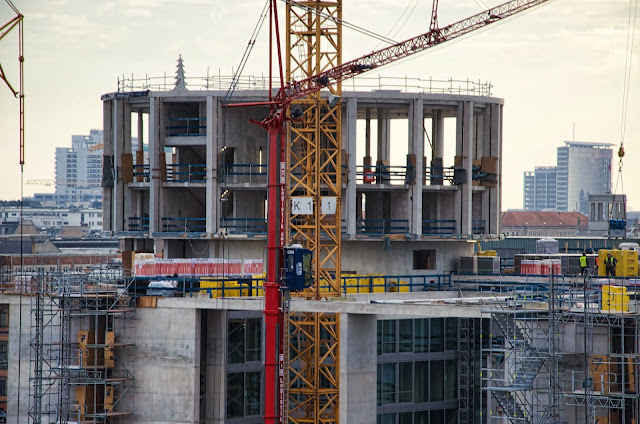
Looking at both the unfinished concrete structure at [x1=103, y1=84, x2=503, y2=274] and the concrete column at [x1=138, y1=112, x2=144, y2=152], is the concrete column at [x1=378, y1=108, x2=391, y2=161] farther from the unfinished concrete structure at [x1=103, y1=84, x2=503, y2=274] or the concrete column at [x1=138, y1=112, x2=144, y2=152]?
the concrete column at [x1=138, y1=112, x2=144, y2=152]

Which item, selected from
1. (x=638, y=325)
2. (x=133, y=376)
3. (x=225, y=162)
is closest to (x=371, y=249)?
(x=225, y=162)

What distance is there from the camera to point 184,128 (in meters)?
76.4

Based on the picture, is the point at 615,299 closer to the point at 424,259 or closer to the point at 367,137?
the point at 424,259

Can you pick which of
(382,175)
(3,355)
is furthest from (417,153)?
(3,355)

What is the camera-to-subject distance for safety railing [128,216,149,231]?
7775 centimetres

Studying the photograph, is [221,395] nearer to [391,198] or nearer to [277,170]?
[277,170]

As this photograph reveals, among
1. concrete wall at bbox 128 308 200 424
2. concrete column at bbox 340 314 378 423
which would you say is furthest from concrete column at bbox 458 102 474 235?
concrete wall at bbox 128 308 200 424

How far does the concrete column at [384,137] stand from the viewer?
3265 inches

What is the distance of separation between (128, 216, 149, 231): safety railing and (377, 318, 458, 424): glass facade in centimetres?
1885

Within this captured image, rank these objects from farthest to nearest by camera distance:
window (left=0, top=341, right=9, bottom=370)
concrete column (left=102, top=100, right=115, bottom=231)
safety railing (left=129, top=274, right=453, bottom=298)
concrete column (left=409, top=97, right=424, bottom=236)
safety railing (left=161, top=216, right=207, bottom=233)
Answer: window (left=0, top=341, right=9, bottom=370), concrete column (left=102, top=100, right=115, bottom=231), safety railing (left=161, top=216, right=207, bottom=233), concrete column (left=409, top=97, right=424, bottom=236), safety railing (left=129, top=274, right=453, bottom=298)

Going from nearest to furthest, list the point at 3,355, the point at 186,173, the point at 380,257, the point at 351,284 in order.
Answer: the point at 351,284 < the point at 186,173 < the point at 380,257 < the point at 3,355

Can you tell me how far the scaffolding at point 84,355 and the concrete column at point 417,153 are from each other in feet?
68.6

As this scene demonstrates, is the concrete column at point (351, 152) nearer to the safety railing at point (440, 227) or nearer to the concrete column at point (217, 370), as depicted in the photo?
the safety railing at point (440, 227)

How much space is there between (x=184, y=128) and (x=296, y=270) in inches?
951
